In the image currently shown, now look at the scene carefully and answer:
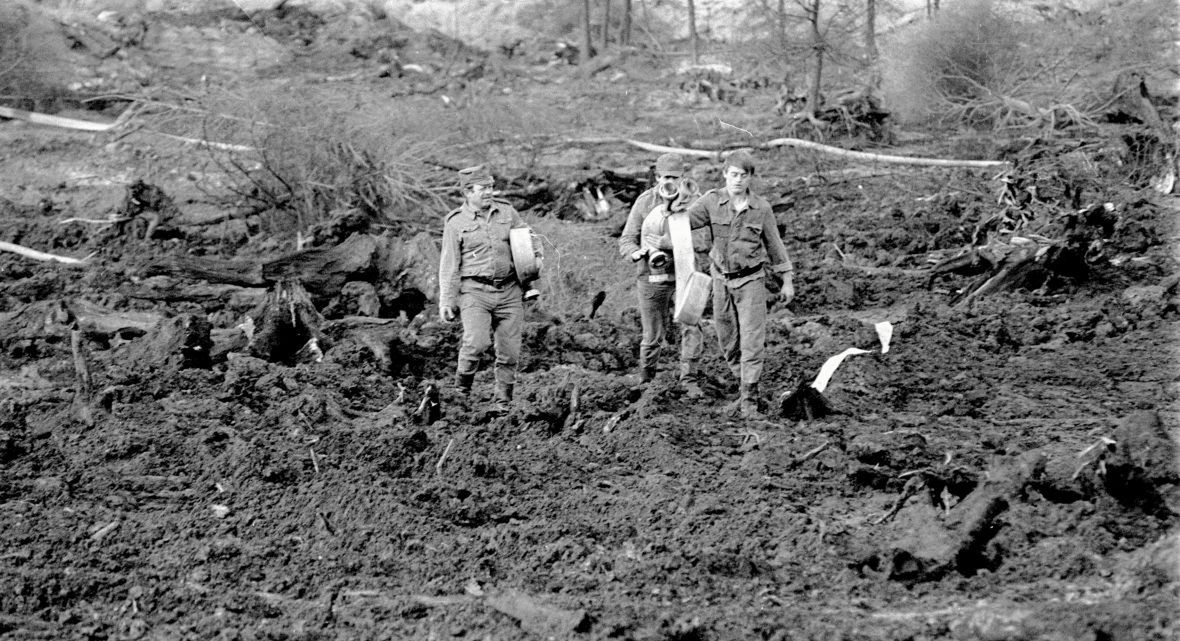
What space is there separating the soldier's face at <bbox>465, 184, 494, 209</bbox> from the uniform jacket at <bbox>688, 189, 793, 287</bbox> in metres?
1.29

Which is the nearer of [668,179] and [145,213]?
[668,179]

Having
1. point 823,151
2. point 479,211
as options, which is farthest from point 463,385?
point 823,151

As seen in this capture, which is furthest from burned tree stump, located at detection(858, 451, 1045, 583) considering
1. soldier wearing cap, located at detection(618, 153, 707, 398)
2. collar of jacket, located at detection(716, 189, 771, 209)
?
soldier wearing cap, located at detection(618, 153, 707, 398)

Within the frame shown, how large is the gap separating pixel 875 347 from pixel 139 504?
528 cm

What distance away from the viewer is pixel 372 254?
1209 cm

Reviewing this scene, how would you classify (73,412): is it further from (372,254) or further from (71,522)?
(372,254)

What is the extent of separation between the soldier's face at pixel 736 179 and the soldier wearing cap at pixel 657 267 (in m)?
0.64

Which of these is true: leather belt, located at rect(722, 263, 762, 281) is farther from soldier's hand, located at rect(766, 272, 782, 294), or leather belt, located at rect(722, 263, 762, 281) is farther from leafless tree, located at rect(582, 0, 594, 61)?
leafless tree, located at rect(582, 0, 594, 61)

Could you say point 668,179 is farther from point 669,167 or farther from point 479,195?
point 479,195

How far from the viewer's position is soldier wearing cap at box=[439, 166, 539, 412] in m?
8.05

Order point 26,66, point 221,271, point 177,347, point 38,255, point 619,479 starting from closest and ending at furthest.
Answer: point 619,479
point 177,347
point 221,271
point 38,255
point 26,66

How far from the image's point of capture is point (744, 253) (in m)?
7.80

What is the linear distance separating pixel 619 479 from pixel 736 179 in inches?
74.4

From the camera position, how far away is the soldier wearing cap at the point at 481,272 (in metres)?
8.05
